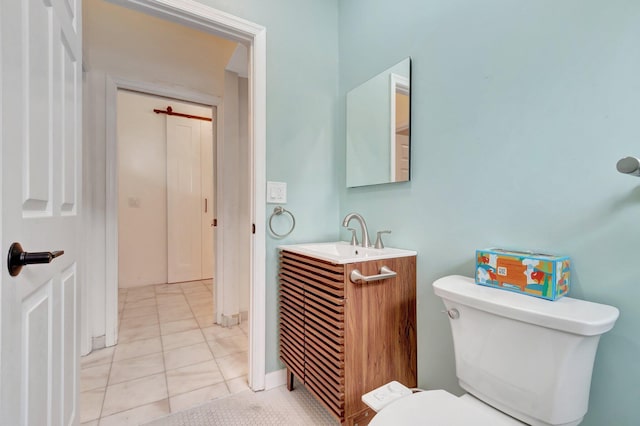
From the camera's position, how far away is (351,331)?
1.18m

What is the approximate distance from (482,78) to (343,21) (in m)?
1.17

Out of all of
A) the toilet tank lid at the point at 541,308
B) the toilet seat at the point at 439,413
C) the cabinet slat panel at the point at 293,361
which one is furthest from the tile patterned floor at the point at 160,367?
the toilet tank lid at the point at 541,308

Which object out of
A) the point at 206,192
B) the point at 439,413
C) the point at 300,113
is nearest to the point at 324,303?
the point at 439,413

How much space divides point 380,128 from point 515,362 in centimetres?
122

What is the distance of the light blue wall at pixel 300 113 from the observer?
165 centimetres

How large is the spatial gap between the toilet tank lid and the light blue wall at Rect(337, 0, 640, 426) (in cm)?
14

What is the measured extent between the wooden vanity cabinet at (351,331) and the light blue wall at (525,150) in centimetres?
11

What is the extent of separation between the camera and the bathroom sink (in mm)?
1200

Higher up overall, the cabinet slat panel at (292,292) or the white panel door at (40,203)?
the white panel door at (40,203)

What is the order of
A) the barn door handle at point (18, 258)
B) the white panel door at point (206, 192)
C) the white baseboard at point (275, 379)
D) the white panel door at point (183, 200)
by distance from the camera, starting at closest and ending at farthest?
the barn door handle at point (18, 258) < the white baseboard at point (275, 379) < the white panel door at point (183, 200) < the white panel door at point (206, 192)

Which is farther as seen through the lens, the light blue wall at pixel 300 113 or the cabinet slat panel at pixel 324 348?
the light blue wall at pixel 300 113

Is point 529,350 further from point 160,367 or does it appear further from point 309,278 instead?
point 160,367

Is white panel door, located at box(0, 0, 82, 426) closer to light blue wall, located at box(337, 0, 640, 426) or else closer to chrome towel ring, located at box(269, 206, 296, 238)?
chrome towel ring, located at box(269, 206, 296, 238)

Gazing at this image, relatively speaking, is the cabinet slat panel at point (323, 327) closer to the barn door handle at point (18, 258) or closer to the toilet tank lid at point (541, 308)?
the toilet tank lid at point (541, 308)
